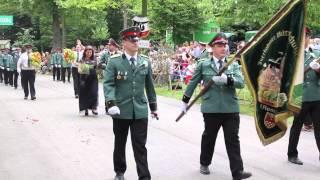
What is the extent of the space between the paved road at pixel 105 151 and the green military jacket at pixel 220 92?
0.94m

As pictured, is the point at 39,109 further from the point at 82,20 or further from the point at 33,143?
the point at 82,20

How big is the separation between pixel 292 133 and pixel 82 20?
44.9m

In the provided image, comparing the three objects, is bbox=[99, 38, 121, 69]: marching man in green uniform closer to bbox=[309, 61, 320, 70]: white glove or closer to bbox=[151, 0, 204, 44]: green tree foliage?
bbox=[309, 61, 320, 70]: white glove

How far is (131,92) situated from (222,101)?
1.20 metres

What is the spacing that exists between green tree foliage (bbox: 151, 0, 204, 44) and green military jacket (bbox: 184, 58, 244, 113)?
24.6m

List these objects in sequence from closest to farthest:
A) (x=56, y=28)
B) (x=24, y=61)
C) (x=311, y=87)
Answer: (x=311, y=87) < (x=24, y=61) < (x=56, y=28)

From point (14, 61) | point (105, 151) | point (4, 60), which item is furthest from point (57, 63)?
point (105, 151)

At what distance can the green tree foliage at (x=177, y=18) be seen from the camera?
3397cm

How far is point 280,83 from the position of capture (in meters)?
A: 7.08

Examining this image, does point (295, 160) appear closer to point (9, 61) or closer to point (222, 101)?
point (222, 101)

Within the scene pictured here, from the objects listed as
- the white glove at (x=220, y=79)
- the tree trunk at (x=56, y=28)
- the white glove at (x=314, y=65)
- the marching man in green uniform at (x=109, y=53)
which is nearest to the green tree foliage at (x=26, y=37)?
the tree trunk at (x=56, y=28)

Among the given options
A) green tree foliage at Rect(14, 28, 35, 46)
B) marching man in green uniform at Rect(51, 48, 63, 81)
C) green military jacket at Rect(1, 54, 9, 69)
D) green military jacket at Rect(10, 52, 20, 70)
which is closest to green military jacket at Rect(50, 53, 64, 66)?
marching man in green uniform at Rect(51, 48, 63, 81)

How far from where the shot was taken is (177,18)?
1390 inches

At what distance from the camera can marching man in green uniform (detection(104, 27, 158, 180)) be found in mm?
7281
